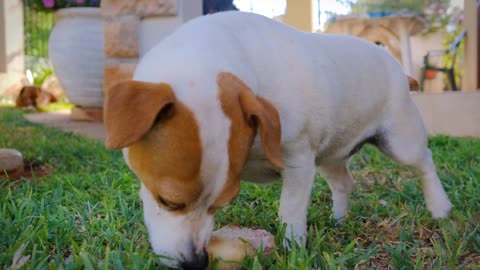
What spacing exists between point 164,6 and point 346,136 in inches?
138

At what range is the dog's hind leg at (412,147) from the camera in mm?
2730

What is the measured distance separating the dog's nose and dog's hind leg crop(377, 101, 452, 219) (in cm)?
131

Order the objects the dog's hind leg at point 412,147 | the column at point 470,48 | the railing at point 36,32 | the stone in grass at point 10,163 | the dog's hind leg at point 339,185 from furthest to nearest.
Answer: the railing at point 36,32
the column at point 470,48
the stone in grass at point 10,163
the dog's hind leg at point 339,185
the dog's hind leg at point 412,147

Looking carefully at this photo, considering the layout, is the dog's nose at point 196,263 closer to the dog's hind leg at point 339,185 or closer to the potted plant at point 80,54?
the dog's hind leg at point 339,185

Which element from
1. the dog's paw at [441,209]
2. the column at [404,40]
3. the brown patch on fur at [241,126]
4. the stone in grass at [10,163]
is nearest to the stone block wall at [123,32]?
the stone in grass at [10,163]

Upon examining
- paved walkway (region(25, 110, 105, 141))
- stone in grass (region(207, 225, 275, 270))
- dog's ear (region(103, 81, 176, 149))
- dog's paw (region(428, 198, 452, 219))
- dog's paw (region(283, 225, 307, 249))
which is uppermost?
dog's ear (region(103, 81, 176, 149))

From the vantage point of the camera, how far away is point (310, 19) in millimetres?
6820

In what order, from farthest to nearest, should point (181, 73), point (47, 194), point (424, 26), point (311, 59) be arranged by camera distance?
point (424, 26), point (47, 194), point (311, 59), point (181, 73)

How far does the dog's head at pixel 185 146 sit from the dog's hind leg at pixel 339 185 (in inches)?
47.3

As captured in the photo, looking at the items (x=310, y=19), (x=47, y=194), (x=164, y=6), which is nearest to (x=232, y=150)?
(x=47, y=194)

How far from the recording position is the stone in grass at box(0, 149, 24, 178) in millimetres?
3325

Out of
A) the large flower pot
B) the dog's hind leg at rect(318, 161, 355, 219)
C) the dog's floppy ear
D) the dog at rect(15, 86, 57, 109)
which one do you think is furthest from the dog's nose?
the dog at rect(15, 86, 57, 109)

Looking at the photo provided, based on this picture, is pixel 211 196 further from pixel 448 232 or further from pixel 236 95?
pixel 448 232

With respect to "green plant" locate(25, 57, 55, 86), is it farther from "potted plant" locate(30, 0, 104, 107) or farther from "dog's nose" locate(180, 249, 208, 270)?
"dog's nose" locate(180, 249, 208, 270)
